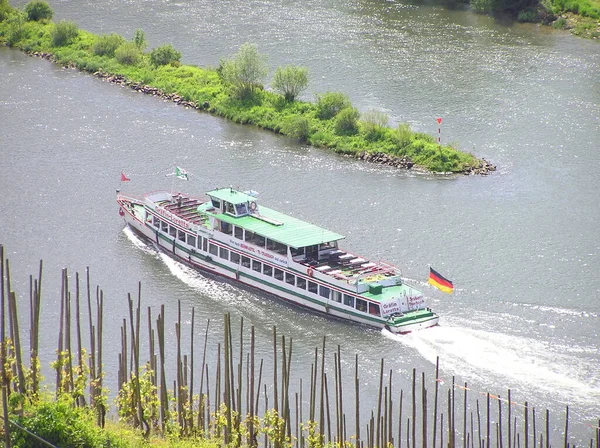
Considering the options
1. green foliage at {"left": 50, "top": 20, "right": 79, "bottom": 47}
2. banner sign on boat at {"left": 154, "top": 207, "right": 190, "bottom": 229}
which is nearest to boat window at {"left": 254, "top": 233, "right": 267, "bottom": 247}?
banner sign on boat at {"left": 154, "top": 207, "right": 190, "bottom": 229}

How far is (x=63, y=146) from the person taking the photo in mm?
67000

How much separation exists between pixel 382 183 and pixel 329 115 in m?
9.03

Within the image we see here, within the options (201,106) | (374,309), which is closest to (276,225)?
(374,309)

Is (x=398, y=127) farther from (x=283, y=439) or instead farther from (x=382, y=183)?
(x=283, y=439)

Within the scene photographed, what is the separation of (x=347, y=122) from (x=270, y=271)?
1737 centimetres

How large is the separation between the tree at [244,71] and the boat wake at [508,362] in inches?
1123

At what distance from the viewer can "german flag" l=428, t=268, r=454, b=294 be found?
159ft

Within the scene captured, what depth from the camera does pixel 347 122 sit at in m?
67.8

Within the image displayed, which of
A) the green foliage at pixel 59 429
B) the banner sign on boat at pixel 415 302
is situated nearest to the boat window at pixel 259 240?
the banner sign on boat at pixel 415 302

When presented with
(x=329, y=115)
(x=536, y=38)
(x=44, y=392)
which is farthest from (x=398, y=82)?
(x=44, y=392)

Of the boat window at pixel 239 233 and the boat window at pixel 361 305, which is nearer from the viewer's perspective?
the boat window at pixel 361 305

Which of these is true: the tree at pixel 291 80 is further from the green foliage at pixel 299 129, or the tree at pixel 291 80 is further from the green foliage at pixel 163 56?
the green foliage at pixel 163 56

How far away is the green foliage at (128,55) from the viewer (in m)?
79.3

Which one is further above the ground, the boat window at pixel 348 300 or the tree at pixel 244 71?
the tree at pixel 244 71
